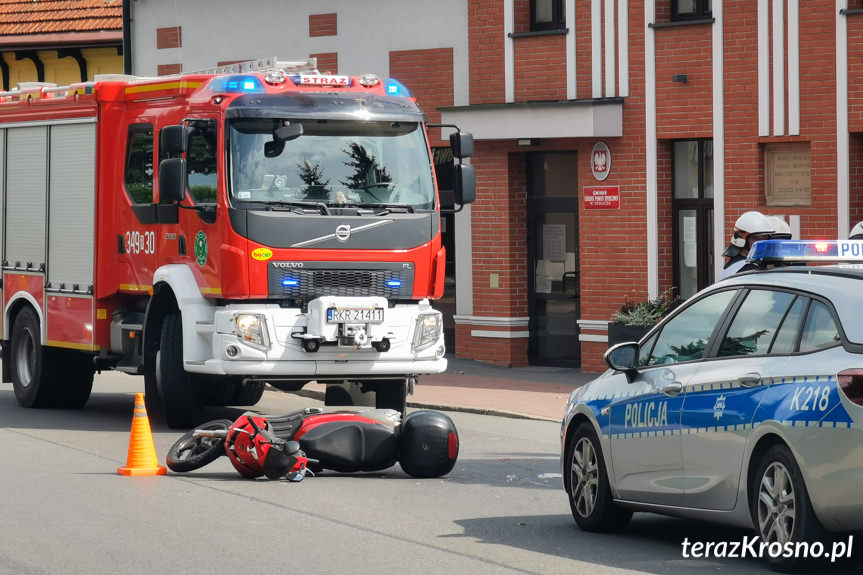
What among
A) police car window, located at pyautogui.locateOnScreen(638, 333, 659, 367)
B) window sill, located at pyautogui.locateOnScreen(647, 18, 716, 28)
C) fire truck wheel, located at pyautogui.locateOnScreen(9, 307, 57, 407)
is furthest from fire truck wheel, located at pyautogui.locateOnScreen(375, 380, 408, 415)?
window sill, located at pyautogui.locateOnScreen(647, 18, 716, 28)

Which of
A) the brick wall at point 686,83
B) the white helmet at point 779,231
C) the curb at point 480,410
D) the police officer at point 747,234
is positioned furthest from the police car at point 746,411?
the brick wall at point 686,83

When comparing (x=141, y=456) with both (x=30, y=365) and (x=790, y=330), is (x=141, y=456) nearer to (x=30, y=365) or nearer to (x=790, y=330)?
(x=30, y=365)

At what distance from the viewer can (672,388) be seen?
8781 millimetres

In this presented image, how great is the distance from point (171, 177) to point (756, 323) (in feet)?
25.0

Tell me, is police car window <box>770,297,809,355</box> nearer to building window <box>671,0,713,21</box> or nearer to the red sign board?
building window <box>671,0,713,21</box>

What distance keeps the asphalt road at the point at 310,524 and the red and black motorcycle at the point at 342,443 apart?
0.13m

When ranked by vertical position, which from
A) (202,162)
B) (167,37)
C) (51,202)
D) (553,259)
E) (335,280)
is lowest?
(335,280)

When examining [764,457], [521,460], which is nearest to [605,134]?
[521,460]

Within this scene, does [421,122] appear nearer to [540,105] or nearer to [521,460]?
[521,460]

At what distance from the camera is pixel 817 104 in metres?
19.8

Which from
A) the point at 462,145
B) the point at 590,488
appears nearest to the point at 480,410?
the point at 462,145

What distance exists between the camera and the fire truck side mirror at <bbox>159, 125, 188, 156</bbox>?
14.6 metres

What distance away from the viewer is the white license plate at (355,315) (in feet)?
47.3

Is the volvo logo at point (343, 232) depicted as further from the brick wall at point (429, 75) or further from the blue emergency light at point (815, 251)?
the brick wall at point (429, 75)
